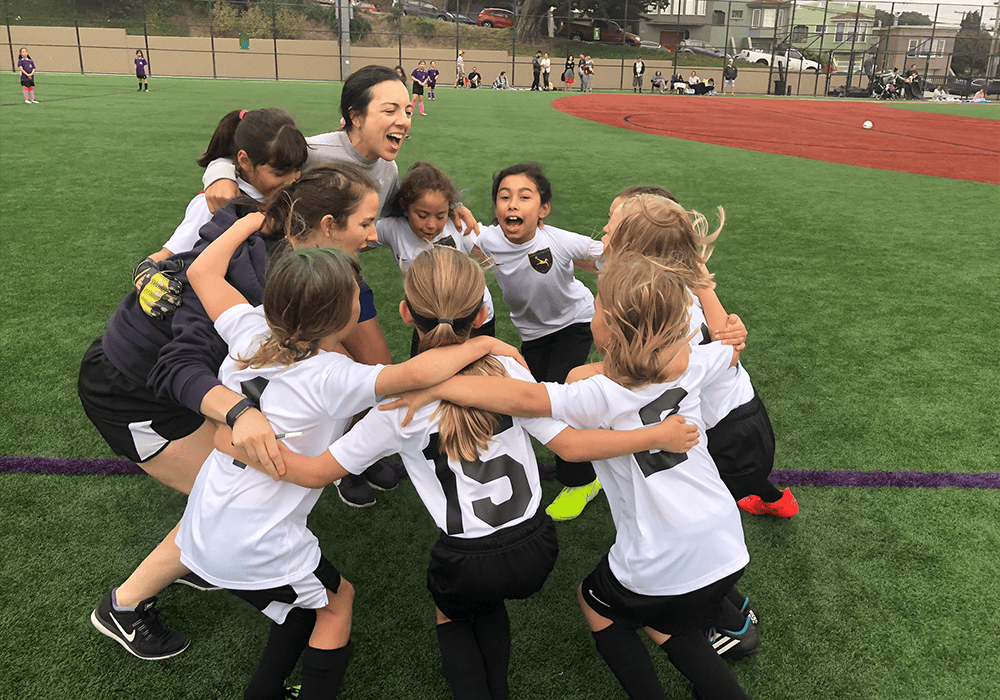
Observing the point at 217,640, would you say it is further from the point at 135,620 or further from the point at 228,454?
the point at 228,454

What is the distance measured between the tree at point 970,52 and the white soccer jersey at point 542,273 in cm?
4524

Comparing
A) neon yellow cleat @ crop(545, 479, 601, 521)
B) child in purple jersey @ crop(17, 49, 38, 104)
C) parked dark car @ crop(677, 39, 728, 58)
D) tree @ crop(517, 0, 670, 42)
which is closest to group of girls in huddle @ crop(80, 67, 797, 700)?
neon yellow cleat @ crop(545, 479, 601, 521)

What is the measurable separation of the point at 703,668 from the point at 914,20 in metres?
49.4

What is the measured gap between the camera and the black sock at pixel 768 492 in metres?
2.61

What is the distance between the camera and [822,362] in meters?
4.65

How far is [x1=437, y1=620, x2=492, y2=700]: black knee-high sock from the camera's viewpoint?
6.42ft

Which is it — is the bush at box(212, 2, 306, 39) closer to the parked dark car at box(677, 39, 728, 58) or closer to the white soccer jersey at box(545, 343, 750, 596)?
the parked dark car at box(677, 39, 728, 58)

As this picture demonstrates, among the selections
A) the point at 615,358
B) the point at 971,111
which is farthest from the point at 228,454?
the point at 971,111

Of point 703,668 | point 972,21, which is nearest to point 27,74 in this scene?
point 703,668

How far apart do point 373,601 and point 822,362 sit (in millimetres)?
3443

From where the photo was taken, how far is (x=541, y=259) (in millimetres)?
3436

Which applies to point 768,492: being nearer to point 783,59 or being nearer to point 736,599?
point 736,599

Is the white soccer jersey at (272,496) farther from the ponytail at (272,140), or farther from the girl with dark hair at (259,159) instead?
the ponytail at (272,140)

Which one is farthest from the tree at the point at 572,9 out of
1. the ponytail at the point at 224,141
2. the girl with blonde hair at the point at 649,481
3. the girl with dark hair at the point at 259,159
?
the girl with blonde hair at the point at 649,481
